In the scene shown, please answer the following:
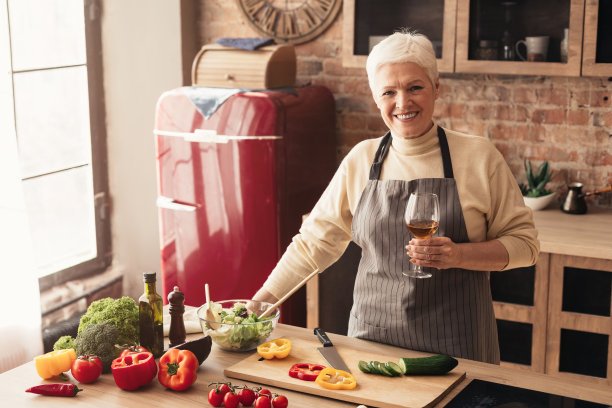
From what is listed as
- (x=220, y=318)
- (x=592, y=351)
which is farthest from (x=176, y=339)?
(x=592, y=351)

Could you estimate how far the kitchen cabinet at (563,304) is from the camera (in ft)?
10.2

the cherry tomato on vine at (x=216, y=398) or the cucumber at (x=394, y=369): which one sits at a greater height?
the cucumber at (x=394, y=369)

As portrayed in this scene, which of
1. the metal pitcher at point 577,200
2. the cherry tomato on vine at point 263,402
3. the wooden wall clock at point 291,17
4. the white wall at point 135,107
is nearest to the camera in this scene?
the cherry tomato on vine at point 263,402

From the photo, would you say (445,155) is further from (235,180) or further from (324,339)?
(235,180)

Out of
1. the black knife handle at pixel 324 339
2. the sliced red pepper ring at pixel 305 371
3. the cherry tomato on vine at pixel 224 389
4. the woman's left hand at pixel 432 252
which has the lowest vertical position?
the sliced red pepper ring at pixel 305 371

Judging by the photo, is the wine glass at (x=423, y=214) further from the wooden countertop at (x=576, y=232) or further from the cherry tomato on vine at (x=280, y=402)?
the wooden countertop at (x=576, y=232)

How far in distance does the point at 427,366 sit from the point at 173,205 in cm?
235

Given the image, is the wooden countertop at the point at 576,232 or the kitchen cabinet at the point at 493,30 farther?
the kitchen cabinet at the point at 493,30

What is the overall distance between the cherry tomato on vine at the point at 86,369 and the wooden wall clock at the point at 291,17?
2706 mm

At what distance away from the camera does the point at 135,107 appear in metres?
4.44

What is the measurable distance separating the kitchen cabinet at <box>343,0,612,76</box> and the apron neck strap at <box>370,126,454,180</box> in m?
1.24

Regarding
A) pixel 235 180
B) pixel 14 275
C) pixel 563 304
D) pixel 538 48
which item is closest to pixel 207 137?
pixel 235 180

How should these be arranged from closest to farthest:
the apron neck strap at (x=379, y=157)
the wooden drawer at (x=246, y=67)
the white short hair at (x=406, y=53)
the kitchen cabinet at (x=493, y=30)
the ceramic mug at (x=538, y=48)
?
the white short hair at (x=406, y=53) → the apron neck strap at (x=379, y=157) → the kitchen cabinet at (x=493, y=30) → the ceramic mug at (x=538, y=48) → the wooden drawer at (x=246, y=67)

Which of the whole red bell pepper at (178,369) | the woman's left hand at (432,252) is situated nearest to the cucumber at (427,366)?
the woman's left hand at (432,252)
